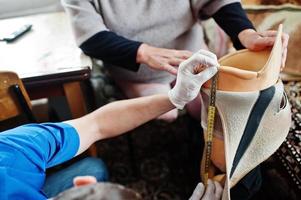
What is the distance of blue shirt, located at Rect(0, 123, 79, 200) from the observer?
0.59 m

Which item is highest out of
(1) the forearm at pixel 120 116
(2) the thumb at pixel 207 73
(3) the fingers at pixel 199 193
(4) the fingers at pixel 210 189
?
(2) the thumb at pixel 207 73

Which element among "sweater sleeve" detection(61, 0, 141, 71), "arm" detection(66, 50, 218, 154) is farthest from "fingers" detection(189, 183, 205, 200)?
"sweater sleeve" detection(61, 0, 141, 71)

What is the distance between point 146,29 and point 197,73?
0.46 m

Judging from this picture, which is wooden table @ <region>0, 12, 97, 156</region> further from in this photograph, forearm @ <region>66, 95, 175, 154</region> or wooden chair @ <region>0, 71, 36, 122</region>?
forearm @ <region>66, 95, 175, 154</region>

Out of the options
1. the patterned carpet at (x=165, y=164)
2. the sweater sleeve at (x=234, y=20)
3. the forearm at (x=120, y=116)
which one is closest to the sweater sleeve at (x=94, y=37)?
the forearm at (x=120, y=116)

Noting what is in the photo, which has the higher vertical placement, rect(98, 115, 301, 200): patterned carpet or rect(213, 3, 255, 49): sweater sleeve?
rect(213, 3, 255, 49): sweater sleeve

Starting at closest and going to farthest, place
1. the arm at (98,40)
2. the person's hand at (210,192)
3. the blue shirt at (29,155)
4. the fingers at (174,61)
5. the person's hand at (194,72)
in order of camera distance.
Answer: the blue shirt at (29,155) → the person's hand at (194,72) → the person's hand at (210,192) → the fingers at (174,61) → the arm at (98,40)

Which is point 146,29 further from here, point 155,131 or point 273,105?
point 155,131

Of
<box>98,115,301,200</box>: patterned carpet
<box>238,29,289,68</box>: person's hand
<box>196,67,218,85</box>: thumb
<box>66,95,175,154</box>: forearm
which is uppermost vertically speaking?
<box>196,67,218,85</box>: thumb

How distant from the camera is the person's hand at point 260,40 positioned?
838 millimetres

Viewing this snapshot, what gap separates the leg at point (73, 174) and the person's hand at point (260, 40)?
59 centimetres

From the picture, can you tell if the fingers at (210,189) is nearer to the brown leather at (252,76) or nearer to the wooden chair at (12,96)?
the brown leather at (252,76)

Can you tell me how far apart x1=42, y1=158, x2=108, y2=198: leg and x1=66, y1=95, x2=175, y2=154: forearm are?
0.15 meters

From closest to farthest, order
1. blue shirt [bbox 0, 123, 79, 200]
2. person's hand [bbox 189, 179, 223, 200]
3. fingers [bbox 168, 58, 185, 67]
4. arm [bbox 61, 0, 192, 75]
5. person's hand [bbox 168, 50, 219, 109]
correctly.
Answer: blue shirt [bbox 0, 123, 79, 200] < person's hand [bbox 168, 50, 219, 109] < person's hand [bbox 189, 179, 223, 200] < fingers [bbox 168, 58, 185, 67] < arm [bbox 61, 0, 192, 75]
